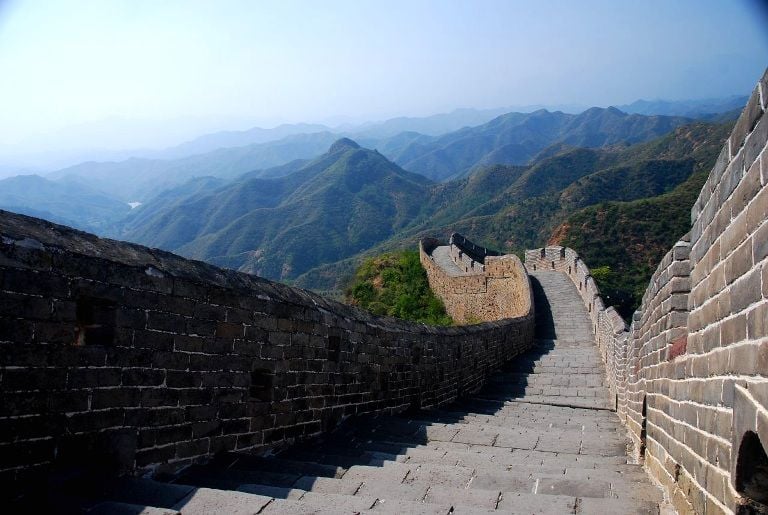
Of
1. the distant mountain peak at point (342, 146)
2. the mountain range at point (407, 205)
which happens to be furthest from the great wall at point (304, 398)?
the distant mountain peak at point (342, 146)

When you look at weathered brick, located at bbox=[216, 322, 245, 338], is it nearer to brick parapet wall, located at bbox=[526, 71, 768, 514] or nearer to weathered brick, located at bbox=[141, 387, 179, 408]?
weathered brick, located at bbox=[141, 387, 179, 408]

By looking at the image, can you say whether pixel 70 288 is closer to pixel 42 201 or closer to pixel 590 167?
pixel 590 167

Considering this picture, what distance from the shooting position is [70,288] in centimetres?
357

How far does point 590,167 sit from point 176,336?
7755 centimetres

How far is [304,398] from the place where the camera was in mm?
5891

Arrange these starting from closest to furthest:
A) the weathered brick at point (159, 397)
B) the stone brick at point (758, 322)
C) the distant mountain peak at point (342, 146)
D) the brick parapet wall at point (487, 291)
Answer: the stone brick at point (758, 322)
the weathered brick at point (159, 397)
the brick parapet wall at point (487, 291)
the distant mountain peak at point (342, 146)

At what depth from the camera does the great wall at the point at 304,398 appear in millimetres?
2650

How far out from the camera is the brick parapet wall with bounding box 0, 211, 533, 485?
334 centimetres

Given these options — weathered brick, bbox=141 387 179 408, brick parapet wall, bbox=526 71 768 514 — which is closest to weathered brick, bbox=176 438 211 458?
weathered brick, bbox=141 387 179 408

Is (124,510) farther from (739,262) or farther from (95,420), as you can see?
(739,262)

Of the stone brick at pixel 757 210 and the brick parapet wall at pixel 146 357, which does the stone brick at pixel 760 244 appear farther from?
the brick parapet wall at pixel 146 357

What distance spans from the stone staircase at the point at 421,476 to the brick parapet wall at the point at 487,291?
13480 mm

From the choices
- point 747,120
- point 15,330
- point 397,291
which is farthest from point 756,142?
point 397,291

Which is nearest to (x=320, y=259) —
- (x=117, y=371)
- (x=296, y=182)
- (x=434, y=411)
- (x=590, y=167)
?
(x=590, y=167)
